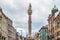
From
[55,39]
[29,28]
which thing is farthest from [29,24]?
[55,39]

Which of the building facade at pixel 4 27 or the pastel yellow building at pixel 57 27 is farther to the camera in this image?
the building facade at pixel 4 27

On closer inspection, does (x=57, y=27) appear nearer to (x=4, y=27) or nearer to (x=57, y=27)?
(x=57, y=27)

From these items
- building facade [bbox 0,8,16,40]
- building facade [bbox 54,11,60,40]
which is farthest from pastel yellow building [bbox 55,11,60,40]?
building facade [bbox 0,8,16,40]

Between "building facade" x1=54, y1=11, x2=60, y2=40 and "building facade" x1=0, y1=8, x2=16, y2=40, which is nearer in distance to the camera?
"building facade" x1=54, y1=11, x2=60, y2=40

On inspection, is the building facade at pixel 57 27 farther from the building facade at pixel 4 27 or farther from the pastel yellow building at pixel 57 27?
the building facade at pixel 4 27

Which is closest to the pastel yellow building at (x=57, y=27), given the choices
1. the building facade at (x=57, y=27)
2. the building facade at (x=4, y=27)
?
the building facade at (x=57, y=27)

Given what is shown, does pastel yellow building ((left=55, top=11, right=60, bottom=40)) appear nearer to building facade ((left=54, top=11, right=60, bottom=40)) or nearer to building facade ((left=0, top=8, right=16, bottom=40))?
building facade ((left=54, top=11, right=60, bottom=40))

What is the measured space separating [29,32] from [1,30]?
111ft

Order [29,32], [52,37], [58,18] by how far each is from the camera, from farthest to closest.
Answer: [29,32] → [52,37] → [58,18]

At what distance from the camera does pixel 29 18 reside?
145 metres

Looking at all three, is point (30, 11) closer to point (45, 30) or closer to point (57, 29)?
point (45, 30)

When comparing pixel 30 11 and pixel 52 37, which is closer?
pixel 52 37

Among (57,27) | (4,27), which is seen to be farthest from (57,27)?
(4,27)

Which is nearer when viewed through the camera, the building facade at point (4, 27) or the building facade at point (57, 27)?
the building facade at point (57, 27)
